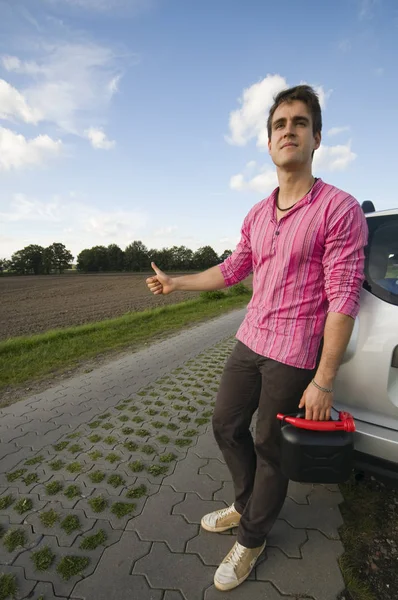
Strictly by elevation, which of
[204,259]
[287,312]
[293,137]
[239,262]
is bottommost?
[287,312]

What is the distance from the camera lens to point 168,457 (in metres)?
2.97

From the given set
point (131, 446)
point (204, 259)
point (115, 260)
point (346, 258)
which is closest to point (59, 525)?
point (131, 446)

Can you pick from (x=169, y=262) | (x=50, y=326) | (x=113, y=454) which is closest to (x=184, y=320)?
(x=50, y=326)

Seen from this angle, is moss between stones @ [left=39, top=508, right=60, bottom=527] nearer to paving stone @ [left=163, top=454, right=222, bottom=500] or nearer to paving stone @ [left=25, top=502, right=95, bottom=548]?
paving stone @ [left=25, top=502, right=95, bottom=548]

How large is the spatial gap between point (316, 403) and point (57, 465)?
2.41 meters

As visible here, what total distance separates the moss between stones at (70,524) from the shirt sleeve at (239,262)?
1.82 m

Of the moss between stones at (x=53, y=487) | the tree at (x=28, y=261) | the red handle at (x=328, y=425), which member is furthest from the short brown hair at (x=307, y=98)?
the tree at (x=28, y=261)

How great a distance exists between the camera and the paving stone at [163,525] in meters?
2.05

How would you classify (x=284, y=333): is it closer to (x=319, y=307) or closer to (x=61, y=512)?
(x=319, y=307)

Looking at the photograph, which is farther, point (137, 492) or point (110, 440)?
point (110, 440)

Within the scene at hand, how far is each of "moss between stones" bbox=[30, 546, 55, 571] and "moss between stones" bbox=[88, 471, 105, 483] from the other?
0.64 m

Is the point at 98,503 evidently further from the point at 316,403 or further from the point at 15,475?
the point at 316,403

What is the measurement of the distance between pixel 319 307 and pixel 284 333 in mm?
196

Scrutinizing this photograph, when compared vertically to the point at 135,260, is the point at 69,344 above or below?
below
